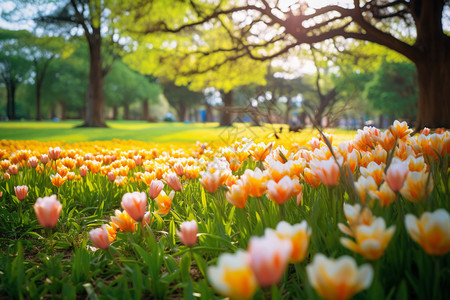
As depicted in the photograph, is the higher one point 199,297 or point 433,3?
point 433,3

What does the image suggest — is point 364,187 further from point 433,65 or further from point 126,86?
point 126,86

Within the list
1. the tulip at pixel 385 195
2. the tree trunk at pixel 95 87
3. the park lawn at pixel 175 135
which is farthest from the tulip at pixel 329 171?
the tree trunk at pixel 95 87

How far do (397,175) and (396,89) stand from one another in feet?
108

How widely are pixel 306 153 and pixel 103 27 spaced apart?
18.9m

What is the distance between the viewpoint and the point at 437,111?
8312 millimetres

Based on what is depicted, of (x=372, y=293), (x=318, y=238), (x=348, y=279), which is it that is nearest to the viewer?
(x=348, y=279)

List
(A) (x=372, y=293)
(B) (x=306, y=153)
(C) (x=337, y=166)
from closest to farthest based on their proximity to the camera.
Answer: (A) (x=372, y=293)
(C) (x=337, y=166)
(B) (x=306, y=153)

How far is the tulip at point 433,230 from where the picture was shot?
81cm

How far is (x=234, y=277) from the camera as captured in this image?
2.17ft

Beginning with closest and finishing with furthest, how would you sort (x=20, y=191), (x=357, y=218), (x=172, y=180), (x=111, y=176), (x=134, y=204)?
(x=357, y=218), (x=134, y=204), (x=172, y=180), (x=20, y=191), (x=111, y=176)

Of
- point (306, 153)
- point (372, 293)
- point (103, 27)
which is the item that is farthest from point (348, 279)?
point (103, 27)

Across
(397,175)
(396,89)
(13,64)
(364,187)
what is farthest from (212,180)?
(13,64)

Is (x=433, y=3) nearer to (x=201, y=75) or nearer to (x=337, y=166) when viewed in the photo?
(x=201, y=75)

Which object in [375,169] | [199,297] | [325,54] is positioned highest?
[325,54]
